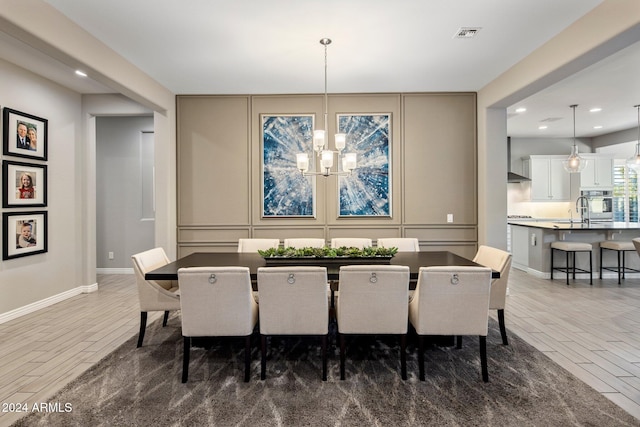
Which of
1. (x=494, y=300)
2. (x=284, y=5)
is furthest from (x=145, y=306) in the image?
(x=494, y=300)

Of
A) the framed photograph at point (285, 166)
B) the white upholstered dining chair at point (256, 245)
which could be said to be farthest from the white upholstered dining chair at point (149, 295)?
the framed photograph at point (285, 166)

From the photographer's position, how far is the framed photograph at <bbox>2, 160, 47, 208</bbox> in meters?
3.67

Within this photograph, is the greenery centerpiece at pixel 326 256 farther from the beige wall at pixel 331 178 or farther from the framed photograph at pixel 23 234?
the framed photograph at pixel 23 234

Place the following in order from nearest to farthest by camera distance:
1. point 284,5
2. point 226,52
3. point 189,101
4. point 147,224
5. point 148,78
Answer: point 284,5 < point 226,52 < point 148,78 < point 189,101 < point 147,224

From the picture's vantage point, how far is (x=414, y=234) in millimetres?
4789

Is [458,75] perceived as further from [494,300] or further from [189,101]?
[189,101]

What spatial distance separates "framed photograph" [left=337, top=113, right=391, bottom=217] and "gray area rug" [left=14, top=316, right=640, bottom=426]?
2.27m

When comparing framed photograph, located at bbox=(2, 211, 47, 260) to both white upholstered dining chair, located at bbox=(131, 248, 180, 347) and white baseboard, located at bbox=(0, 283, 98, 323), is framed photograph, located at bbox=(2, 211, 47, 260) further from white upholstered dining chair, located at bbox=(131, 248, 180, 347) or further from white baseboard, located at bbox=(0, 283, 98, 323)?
white upholstered dining chair, located at bbox=(131, 248, 180, 347)

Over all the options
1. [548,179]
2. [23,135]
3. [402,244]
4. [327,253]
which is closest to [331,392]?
[327,253]

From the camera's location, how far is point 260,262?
10.1 feet

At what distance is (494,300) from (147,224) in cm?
538

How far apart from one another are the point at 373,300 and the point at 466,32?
250 centimetres

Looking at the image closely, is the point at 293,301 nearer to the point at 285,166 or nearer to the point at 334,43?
the point at 334,43

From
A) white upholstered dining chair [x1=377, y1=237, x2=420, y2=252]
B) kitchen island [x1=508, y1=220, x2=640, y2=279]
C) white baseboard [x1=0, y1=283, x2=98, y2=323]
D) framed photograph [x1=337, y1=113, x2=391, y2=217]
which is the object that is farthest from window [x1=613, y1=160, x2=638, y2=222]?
white baseboard [x1=0, y1=283, x2=98, y2=323]
